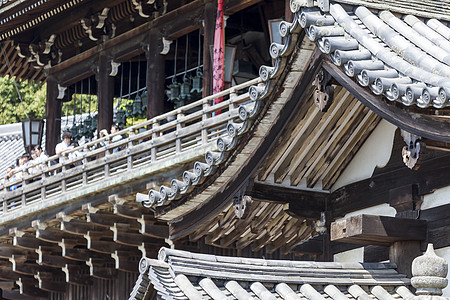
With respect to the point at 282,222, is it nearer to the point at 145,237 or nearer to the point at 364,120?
the point at 364,120

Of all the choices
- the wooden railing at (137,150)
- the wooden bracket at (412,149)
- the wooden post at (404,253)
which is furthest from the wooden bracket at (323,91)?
the wooden railing at (137,150)

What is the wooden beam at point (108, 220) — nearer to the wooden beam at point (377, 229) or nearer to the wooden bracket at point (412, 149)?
the wooden beam at point (377, 229)

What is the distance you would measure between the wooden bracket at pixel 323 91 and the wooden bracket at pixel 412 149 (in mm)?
776

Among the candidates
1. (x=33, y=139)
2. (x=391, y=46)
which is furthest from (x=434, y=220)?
(x=33, y=139)

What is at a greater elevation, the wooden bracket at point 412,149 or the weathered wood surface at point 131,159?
the weathered wood surface at point 131,159

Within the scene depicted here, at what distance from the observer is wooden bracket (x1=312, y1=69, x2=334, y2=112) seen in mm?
8703

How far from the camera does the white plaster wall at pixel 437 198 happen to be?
8867 mm

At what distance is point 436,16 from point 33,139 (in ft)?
43.1

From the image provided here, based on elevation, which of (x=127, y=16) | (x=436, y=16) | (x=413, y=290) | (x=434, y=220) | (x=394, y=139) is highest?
(x=127, y=16)

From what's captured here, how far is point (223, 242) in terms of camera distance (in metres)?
12.2

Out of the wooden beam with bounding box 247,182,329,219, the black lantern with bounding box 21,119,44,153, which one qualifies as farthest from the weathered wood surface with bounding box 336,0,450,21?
the black lantern with bounding box 21,119,44,153

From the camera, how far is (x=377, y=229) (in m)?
8.67

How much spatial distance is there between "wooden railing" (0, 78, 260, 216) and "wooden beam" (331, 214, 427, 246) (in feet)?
Result: 13.9

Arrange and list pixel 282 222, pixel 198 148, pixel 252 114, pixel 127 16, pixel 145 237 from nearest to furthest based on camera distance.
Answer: pixel 252 114 < pixel 282 222 < pixel 198 148 < pixel 145 237 < pixel 127 16
